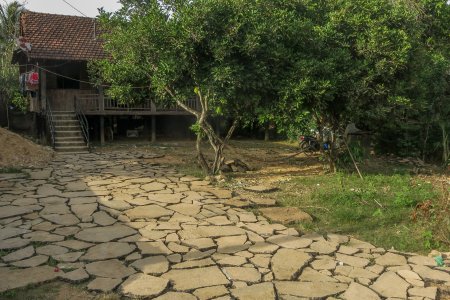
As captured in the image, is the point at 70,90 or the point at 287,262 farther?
the point at 70,90

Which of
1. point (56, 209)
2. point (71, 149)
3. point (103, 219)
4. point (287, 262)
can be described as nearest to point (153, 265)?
point (287, 262)

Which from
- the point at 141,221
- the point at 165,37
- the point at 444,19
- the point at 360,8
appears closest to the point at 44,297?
the point at 141,221

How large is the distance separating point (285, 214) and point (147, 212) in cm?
231

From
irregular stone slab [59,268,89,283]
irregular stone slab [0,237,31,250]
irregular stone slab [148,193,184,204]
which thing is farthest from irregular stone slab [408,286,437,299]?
irregular stone slab [0,237,31,250]

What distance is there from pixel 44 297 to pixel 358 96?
7692 mm

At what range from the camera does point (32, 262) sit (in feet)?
15.6

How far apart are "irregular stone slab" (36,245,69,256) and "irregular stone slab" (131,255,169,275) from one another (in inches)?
40.7

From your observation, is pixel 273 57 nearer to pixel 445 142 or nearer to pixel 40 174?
pixel 40 174

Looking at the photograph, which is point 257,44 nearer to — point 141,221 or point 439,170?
point 141,221

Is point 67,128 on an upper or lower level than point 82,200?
upper

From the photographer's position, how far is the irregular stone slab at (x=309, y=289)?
4.15 metres

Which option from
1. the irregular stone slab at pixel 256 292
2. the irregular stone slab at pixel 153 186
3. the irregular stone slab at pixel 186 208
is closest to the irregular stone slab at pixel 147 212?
the irregular stone slab at pixel 186 208

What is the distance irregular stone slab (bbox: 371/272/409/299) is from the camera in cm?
422

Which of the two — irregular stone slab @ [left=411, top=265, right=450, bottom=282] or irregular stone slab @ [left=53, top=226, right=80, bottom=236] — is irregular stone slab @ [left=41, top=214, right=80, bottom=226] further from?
irregular stone slab @ [left=411, top=265, right=450, bottom=282]
